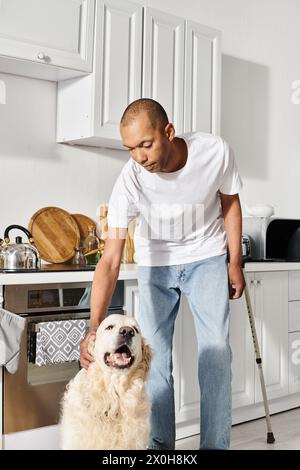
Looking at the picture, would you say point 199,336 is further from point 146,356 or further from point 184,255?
point 146,356

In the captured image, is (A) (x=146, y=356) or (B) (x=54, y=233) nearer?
(A) (x=146, y=356)

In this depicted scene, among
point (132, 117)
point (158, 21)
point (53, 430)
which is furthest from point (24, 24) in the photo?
point (53, 430)

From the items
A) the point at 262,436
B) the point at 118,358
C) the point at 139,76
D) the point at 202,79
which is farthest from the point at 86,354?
the point at 202,79

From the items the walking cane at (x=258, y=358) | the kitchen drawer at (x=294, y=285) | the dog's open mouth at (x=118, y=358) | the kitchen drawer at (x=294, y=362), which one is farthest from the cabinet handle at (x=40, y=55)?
the kitchen drawer at (x=294, y=362)

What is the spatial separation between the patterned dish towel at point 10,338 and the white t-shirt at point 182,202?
0.57m

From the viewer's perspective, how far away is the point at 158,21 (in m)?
3.29

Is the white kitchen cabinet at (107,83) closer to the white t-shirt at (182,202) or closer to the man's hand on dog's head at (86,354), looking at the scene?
the white t-shirt at (182,202)

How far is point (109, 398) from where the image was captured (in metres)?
1.87

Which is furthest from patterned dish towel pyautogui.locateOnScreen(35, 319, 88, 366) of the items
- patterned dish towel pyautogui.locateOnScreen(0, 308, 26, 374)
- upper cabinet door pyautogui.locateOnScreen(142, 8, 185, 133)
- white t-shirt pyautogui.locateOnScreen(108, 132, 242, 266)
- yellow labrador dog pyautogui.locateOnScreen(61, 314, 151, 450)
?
upper cabinet door pyautogui.locateOnScreen(142, 8, 185, 133)

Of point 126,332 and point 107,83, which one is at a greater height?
point 107,83

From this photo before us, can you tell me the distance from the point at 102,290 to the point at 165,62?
170cm

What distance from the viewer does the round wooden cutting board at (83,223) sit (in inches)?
131

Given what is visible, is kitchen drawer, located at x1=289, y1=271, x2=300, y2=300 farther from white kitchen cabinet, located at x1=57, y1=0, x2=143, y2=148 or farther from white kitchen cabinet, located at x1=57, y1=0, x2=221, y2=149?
white kitchen cabinet, located at x1=57, y1=0, x2=143, y2=148

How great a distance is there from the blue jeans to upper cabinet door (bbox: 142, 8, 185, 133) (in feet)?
4.10
